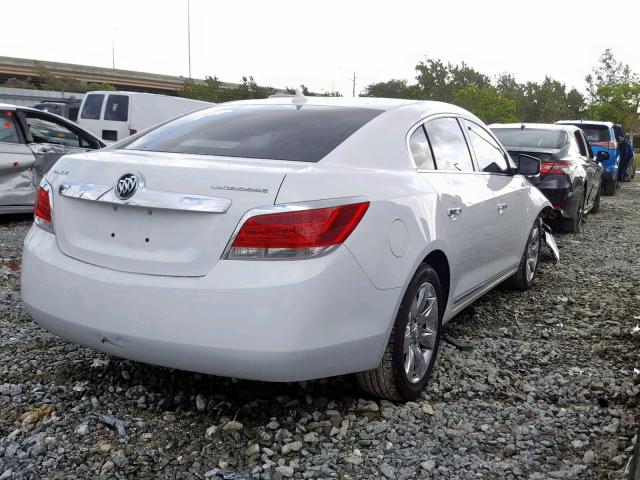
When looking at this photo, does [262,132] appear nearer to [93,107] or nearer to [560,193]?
[560,193]

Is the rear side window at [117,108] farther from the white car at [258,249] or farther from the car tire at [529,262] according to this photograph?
the white car at [258,249]

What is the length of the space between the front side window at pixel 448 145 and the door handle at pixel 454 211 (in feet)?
0.85

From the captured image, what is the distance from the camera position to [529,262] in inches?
222

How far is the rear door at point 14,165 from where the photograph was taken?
7902 mm

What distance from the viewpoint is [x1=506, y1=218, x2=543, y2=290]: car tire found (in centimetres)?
550

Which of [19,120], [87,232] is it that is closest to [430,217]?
[87,232]

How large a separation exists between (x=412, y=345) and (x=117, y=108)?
1401 centimetres

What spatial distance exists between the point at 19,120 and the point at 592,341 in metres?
7.01

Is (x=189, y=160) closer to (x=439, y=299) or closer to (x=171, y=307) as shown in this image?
(x=171, y=307)

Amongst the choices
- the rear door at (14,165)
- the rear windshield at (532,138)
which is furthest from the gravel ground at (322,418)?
the rear windshield at (532,138)

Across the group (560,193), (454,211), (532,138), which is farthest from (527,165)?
(532,138)

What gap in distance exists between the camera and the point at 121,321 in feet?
8.84

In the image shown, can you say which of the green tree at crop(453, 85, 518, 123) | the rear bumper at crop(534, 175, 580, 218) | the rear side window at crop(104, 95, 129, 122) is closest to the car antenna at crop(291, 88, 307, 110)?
the rear bumper at crop(534, 175, 580, 218)

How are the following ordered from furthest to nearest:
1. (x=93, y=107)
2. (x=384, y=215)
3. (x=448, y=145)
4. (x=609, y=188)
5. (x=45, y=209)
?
(x=93, y=107) < (x=609, y=188) < (x=448, y=145) < (x=45, y=209) < (x=384, y=215)
